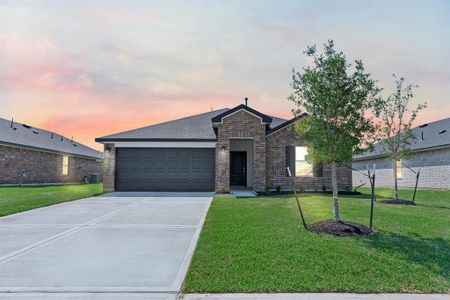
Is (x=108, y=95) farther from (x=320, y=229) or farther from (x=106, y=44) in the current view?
(x=320, y=229)

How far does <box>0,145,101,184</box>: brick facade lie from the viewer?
72.7 feet

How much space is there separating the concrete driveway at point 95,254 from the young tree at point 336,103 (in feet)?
12.6

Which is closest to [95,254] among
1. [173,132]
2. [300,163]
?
[173,132]

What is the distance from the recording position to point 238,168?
74.4 ft

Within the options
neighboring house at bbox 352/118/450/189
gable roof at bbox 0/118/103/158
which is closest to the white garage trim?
neighboring house at bbox 352/118/450/189

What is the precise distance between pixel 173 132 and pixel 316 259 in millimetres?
14850

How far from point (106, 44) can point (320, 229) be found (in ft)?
35.2

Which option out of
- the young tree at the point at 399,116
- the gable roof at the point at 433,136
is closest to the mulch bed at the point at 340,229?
the young tree at the point at 399,116

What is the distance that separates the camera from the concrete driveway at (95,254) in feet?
12.6

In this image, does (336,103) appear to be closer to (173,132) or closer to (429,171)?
(173,132)

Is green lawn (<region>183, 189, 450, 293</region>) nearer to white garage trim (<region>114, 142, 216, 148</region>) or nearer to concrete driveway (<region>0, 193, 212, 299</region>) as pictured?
concrete driveway (<region>0, 193, 212, 299</region>)

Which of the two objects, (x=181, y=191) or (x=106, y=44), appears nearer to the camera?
(x=106, y=44)

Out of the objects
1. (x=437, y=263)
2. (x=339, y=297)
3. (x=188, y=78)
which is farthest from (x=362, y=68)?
(x=188, y=78)

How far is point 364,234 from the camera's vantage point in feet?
21.6
